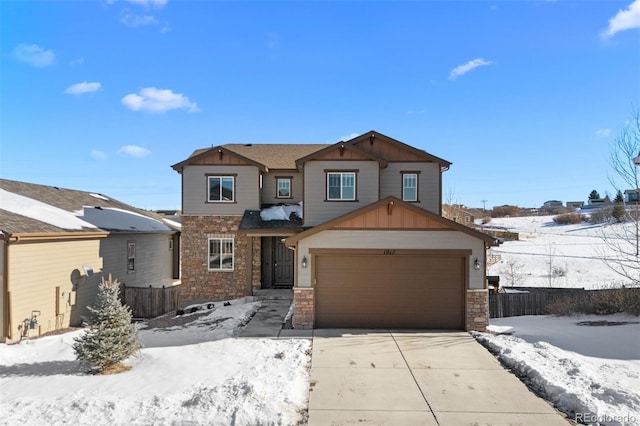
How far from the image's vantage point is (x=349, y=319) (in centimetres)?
1120

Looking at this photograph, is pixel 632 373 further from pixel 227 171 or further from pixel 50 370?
pixel 227 171

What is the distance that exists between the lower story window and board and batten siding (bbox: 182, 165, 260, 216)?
3.88 feet

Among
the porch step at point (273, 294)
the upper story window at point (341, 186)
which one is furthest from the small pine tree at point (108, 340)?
the upper story window at point (341, 186)

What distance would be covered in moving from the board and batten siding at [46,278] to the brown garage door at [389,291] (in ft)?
28.4

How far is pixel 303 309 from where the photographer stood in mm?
11023

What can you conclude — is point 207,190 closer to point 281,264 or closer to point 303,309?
point 281,264

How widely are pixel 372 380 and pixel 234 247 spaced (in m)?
9.94

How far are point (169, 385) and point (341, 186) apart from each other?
950 cm

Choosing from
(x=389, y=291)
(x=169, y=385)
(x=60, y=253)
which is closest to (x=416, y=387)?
(x=389, y=291)

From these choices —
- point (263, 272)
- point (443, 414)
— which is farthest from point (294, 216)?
point (443, 414)

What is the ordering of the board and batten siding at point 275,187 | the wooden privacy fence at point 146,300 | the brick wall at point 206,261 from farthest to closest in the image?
the board and batten siding at point 275,187, the brick wall at point 206,261, the wooden privacy fence at point 146,300

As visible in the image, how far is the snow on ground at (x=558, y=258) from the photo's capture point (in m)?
21.4

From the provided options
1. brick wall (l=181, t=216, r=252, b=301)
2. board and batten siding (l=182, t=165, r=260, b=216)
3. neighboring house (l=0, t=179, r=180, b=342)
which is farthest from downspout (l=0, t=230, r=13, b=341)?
board and batten siding (l=182, t=165, r=260, b=216)

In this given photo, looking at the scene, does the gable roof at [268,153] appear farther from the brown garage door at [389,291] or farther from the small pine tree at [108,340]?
the small pine tree at [108,340]
